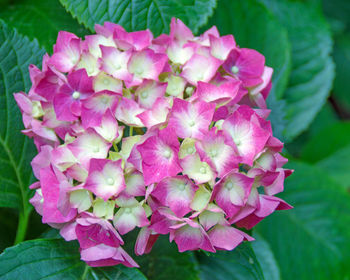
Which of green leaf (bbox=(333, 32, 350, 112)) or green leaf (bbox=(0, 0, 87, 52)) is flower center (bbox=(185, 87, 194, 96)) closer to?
green leaf (bbox=(0, 0, 87, 52))

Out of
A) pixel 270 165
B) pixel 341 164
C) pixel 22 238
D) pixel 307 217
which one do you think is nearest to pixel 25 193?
pixel 22 238

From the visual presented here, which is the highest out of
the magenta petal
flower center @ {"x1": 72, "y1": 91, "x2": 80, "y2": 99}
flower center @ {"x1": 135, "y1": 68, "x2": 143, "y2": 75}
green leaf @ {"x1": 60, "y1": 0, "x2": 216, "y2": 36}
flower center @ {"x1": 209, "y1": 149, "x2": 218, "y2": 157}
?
green leaf @ {"x1": 60, "y1": 0, "x2": 216, "y2": 36}

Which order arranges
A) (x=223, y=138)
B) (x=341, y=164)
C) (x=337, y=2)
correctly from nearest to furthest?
1. (x=223, y=138)
2. (x=341, y=164)
3. (x=337, y=2)

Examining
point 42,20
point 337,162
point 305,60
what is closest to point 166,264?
point 42,20

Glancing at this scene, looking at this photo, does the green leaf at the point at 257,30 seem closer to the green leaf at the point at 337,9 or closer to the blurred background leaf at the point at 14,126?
the blurred background leaf at the point at 14,126

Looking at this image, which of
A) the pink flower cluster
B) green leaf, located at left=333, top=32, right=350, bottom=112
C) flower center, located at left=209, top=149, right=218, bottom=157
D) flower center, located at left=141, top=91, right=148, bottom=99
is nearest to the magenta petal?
the pink flower cluster

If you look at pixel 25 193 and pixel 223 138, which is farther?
pixel 25 193

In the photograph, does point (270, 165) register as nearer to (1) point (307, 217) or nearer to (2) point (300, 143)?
(1) point (307, 217)
